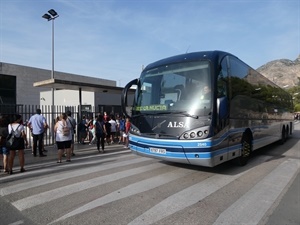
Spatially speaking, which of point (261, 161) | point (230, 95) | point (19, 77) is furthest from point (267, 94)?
point (19, 77)

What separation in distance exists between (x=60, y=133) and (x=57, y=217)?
4.83 metres

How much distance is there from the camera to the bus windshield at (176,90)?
6057 mm

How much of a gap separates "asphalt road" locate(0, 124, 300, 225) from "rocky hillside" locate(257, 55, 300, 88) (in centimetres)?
14214

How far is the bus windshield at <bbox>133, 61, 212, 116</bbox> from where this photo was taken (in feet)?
19.9

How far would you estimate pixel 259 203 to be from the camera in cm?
479

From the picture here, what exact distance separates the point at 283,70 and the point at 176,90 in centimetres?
16984

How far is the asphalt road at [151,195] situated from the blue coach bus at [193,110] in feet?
2.10

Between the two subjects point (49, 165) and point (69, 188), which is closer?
point (69, 188)

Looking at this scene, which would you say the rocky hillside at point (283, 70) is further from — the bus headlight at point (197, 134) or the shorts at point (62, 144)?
the bus headlight at point (197, 134)

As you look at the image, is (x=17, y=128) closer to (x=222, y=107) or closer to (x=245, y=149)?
(x=222, y=107)

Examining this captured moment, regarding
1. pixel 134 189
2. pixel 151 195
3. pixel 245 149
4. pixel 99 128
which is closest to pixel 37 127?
pixel 99 128

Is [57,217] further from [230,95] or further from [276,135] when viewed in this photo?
[276,135]

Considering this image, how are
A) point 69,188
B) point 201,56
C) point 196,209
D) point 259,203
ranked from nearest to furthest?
point 196,209 → point 259,203 → point 69,188 → point 201,56

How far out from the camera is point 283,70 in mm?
154250
